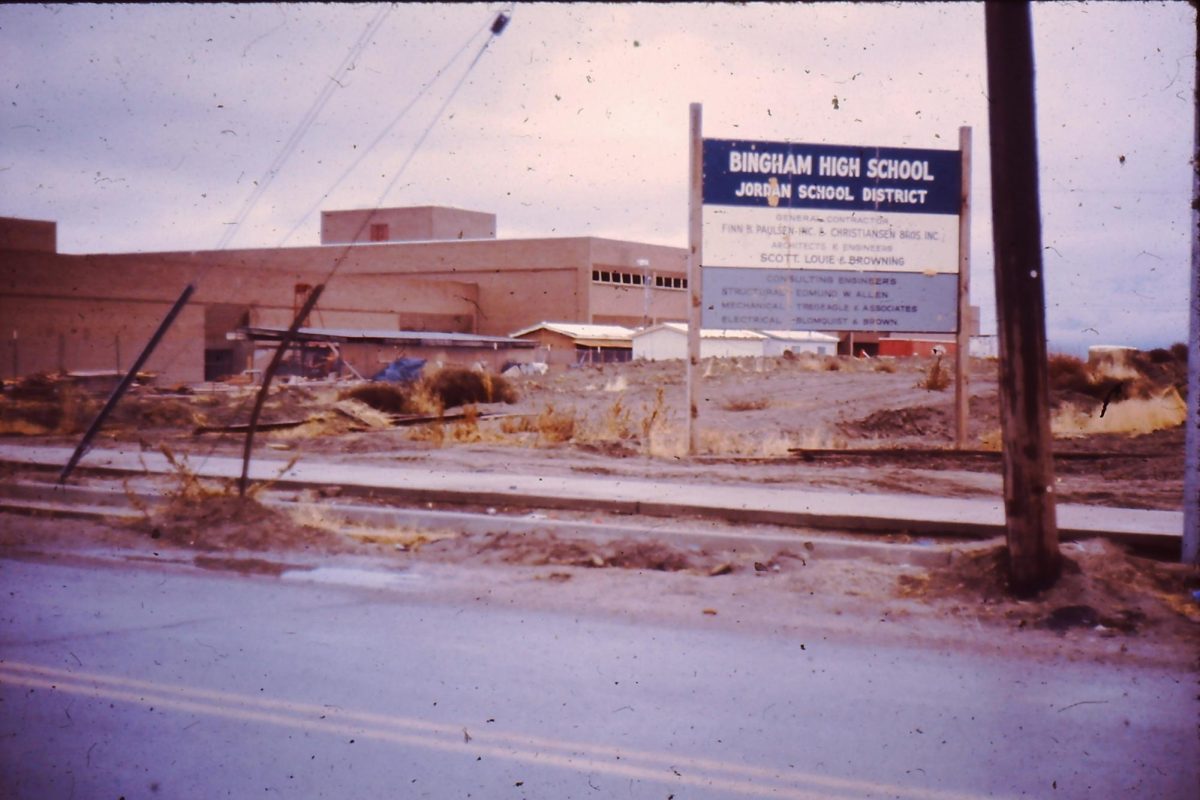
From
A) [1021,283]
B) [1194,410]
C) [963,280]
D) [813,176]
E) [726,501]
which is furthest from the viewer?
[963,280]

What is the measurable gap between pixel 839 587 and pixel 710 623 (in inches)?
58.6

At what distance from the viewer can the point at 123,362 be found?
45.8 meters

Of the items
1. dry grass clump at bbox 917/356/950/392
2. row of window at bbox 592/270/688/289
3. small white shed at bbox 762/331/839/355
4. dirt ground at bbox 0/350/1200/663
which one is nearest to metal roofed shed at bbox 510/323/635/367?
row of window at bbox 592/270/688/289

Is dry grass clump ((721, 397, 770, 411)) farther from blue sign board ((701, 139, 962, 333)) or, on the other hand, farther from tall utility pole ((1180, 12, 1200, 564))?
tall utility pole ((1180, 12, 1200, 564))

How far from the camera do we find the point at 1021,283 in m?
7.81

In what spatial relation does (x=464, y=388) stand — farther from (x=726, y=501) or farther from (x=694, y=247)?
(x=726, y=501)

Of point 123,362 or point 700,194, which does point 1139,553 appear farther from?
point 123,362

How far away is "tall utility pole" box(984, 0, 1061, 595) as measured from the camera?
7.80m

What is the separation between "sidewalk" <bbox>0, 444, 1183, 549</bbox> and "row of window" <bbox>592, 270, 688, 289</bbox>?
62910 millimetres

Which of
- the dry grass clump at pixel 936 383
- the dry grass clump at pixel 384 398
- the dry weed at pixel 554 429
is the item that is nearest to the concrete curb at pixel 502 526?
the dry weed at pixel 554 429

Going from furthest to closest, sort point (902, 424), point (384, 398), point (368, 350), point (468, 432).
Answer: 1. point (368, 350)
2. point (384, 398)
3. point (902, 424)
4. point (468, 432)

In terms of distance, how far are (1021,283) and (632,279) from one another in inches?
2892

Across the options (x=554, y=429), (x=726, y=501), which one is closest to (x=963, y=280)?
(x=554, y=429)

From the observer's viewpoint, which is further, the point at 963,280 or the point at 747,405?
the point at 747,405
